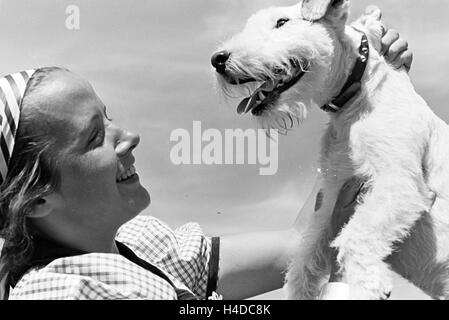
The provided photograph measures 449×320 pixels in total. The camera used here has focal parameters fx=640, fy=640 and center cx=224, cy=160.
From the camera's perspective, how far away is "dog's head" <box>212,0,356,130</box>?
171cm

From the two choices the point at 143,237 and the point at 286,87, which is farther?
the point at 143,237

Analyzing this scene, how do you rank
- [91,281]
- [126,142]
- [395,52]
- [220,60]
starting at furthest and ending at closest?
[395,52] → [126,142] → [220,60] → [91,281]

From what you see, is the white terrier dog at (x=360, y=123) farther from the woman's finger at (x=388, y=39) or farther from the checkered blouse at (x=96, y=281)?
the checkered blouse at (x=96, y=281)

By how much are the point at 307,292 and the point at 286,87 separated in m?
0.62

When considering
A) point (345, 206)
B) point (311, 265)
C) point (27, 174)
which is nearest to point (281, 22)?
point (345, 206)

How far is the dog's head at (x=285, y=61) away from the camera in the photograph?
171cm

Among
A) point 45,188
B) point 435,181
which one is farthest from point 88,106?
point 435,181

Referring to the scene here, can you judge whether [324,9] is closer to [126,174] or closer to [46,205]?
[126,174]

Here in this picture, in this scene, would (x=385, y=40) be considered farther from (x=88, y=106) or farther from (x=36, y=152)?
(x=36, y=152)

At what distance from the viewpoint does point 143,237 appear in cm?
230

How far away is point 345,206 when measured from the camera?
184 centimetres

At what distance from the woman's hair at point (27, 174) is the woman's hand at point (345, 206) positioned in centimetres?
80

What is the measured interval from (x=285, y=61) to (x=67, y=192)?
2.29 feet

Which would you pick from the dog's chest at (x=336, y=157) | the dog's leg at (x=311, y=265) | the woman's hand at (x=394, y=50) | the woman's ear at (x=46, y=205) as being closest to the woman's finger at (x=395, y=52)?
the woman's hand at (x=394, y=50)
